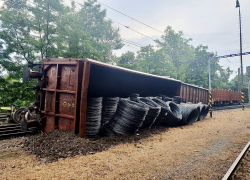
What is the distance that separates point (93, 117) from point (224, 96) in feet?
85.1

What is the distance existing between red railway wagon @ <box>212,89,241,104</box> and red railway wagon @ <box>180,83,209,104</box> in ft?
21.2

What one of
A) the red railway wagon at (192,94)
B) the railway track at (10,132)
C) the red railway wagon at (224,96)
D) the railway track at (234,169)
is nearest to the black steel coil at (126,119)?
the railway track at (234,169)

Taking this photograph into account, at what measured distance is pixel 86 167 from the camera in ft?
10.8

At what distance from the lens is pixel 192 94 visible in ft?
44.7

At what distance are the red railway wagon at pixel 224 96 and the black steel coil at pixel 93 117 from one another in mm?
21404

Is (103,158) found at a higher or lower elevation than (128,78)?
lower

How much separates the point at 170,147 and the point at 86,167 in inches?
108

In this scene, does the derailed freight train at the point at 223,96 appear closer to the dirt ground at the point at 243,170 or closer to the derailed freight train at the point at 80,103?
the derailed freight train at the point at 80,103

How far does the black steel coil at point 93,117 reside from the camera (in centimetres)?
513

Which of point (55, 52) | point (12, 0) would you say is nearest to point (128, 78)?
point (55, 52)

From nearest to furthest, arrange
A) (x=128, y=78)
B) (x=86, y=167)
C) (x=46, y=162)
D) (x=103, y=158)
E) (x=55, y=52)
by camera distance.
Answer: (x=86, y=167), (x=46, y=162), (x=103, y=158), (x=128, y=78), (x=55, y=52)

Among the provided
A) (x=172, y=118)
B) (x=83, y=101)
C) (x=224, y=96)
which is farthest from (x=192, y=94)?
(x=224, y=96)

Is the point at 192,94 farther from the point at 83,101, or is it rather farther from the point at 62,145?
the point at 62,145

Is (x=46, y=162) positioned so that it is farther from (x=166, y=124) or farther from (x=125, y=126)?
(x=166, y=124)
